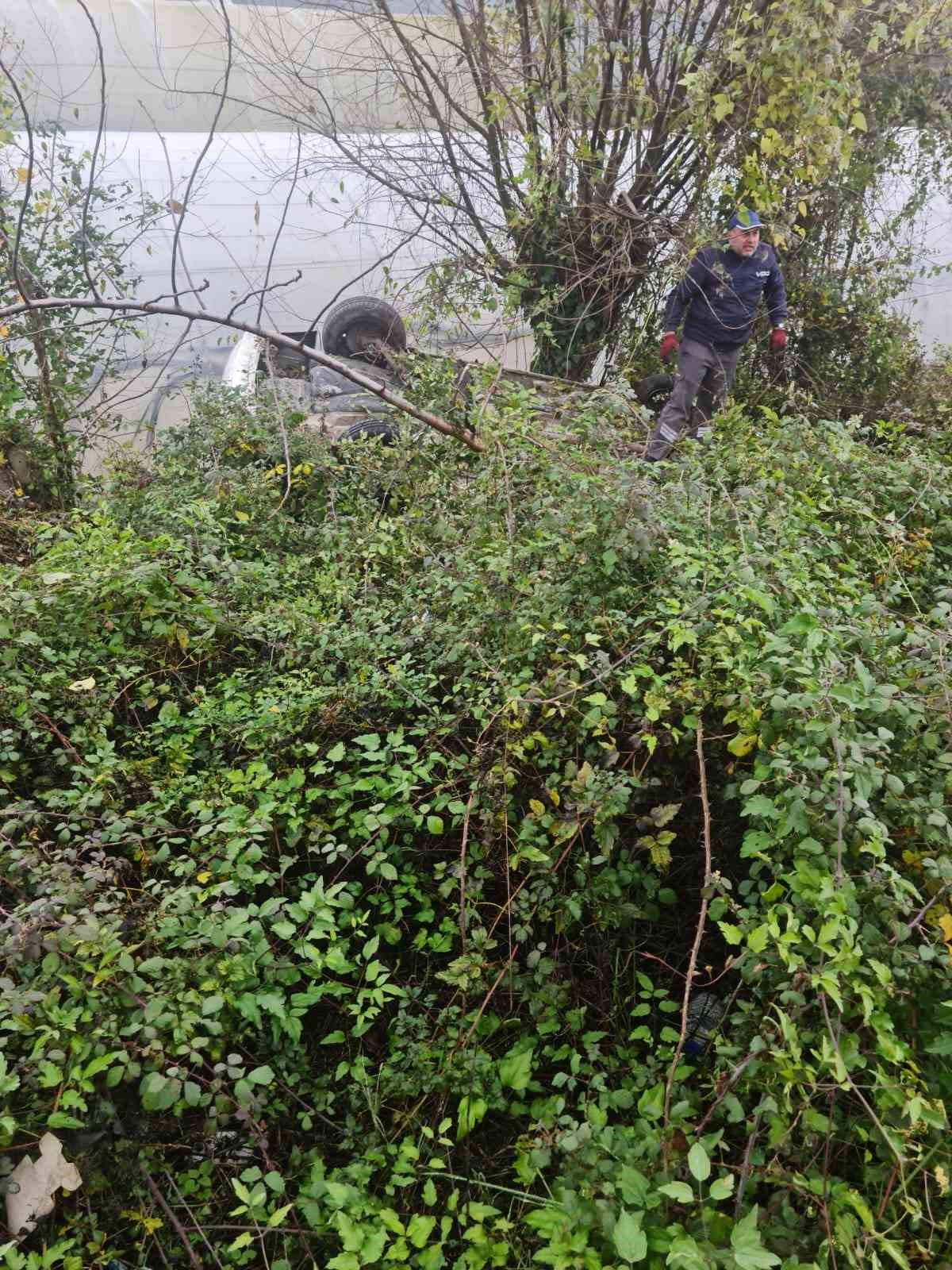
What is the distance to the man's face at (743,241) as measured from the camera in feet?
20.4

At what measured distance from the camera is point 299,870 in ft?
8.68

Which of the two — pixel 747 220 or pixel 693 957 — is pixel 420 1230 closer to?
pixel 693 957

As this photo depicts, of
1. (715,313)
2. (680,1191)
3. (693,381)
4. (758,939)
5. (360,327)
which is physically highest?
(715,313)

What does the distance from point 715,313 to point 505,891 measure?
5326 millimetres

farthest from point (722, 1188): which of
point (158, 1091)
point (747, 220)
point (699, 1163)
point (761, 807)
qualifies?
point (747, 220)

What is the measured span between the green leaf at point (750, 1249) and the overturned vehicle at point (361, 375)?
Result: 3.47m

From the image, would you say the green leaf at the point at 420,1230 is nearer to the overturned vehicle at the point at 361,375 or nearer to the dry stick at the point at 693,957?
the dry stick at the point at 693,957

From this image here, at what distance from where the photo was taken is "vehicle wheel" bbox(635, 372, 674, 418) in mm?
7406

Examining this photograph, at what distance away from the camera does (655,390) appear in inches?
295

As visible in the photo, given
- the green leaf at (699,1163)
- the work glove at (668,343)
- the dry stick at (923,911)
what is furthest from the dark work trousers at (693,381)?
the green leaf at (699,1163)

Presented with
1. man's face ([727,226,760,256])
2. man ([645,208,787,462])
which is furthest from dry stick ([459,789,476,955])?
man's face ([727,226,760,256])

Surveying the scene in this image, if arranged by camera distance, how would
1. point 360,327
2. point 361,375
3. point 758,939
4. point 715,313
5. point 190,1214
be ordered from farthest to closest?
point 360,327, point 715,313, point 361,375, point 190,1214, point 758,939

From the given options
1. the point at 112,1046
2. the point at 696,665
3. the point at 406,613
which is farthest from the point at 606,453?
the point at 112,1046

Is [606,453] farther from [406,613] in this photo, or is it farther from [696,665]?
[696,665]
